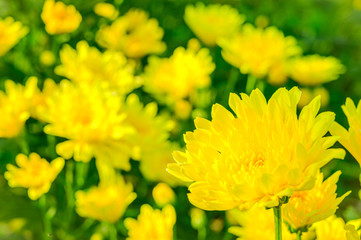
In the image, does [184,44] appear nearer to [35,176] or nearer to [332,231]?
[35,176]

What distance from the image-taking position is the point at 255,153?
1.68 feet

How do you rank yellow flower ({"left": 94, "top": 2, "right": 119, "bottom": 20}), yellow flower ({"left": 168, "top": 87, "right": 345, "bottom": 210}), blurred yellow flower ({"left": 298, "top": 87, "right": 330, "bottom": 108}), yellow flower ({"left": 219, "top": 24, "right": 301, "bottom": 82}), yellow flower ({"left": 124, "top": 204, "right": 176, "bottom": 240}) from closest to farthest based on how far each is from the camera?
yellow flower ({"left": 168, "top": 87, "right": 345, "bottom": 210}), yellow flower ({"left": 124, "top": 204, "right": 176, "bottom": 240}), yellow flower ({"left": 219, "top": 24, "right": 301, "bottom": 82}), yellow flower ({"left": 94, "top": 2, "right": 119, "bottom": 20}), blurred yellow flower ({"left": 298, "top": 87, "right": 330, "bottom": 108})

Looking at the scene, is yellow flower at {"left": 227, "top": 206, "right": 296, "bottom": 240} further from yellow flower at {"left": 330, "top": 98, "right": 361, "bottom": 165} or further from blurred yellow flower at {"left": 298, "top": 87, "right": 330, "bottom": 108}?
blurred yellow flower at {"left": 298, "top": 87, "right": 330, "bottom": 108}

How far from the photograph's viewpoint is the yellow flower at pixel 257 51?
1223 mm

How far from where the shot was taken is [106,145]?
107 cm

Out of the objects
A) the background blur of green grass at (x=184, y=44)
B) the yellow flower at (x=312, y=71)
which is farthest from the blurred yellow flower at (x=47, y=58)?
the yellow flower at (x=312, y=71)

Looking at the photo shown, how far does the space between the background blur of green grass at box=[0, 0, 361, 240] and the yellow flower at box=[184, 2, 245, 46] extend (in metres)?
0.07

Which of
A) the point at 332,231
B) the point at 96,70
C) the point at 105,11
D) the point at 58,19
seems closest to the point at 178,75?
the point at 96,70

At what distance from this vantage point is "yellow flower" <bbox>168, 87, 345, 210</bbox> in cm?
46

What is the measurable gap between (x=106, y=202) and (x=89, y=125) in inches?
5.3

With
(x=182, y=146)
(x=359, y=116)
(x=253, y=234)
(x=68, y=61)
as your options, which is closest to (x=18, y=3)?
(x=68, y=61)

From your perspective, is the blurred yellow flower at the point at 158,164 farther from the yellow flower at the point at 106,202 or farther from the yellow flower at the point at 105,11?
the yellow flower at the point at 105,11

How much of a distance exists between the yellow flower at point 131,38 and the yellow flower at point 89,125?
0.40 m

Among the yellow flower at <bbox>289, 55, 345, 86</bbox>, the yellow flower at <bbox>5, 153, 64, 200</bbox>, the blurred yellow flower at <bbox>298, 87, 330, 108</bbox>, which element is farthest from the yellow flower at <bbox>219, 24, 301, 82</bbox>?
the yellow flower at <bbox>5, 153, 64, 200</bbox>
